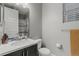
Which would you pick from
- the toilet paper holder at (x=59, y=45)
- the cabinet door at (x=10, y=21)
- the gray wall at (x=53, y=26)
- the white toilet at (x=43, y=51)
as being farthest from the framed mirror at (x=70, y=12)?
the cabinet door at (x=10, y=21)

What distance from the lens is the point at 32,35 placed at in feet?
4.78

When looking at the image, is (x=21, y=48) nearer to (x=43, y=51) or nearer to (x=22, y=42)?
(x=22, y=42)

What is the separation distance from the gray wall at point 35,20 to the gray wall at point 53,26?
60 millimetres

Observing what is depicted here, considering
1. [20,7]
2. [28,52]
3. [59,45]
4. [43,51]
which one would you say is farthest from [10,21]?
[59,45]

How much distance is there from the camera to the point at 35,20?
1435 mm

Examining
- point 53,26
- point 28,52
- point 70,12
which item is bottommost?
point 28,52

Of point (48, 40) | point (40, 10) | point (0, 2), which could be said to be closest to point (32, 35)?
point (48, 40)

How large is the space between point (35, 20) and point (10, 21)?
0.37 m

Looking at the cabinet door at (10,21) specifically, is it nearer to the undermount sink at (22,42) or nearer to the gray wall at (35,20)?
the undermount sink at (22,42)

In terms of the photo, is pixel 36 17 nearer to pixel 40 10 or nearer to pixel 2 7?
pixel 40 10

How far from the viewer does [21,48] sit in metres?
1.30

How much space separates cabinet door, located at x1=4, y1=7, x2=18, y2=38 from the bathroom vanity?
15 cm

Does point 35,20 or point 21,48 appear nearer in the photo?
point 21,48

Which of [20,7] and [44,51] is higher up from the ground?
[20,7]
